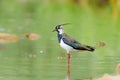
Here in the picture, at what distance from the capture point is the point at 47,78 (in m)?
12.1

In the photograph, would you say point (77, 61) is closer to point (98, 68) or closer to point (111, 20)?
point (98, 68)

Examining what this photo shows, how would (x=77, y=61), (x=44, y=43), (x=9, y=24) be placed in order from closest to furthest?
(x=77, y=61) → (x=44, y=43) → (x=9, y=24)

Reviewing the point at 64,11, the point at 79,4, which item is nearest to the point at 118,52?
the point at 64,11

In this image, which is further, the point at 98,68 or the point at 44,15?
the point at 44,15

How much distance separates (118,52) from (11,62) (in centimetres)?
300

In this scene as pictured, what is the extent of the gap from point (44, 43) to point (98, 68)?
4.70 m

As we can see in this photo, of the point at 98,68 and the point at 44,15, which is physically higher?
the point at 44,15

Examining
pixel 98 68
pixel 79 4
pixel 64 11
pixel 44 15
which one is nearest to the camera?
pixel 98 68

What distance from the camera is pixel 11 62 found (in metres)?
14.0

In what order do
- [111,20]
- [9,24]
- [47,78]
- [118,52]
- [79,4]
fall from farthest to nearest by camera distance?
1. [79,4]
2. [111,20]
3. [9,24]
4. [118,52]
5. [47,78]

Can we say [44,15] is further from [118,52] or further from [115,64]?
[115,64]

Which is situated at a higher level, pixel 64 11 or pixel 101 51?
pixel 64 11

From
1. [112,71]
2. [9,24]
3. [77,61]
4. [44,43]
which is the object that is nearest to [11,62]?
[77,61]

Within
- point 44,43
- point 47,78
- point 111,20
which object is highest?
point 111,20
